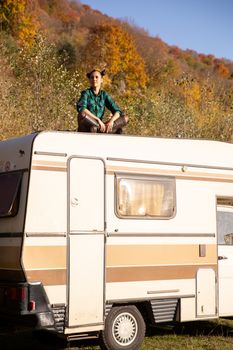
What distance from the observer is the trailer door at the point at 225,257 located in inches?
323

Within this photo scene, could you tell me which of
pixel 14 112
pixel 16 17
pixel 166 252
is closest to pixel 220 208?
pixel 166 252

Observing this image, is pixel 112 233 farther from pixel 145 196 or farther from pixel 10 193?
pixel 10 193

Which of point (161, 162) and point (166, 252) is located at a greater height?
point (161, 162)

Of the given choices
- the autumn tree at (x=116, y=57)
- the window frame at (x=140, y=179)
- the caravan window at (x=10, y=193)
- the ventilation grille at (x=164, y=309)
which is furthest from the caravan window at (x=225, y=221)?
the autumn tree at (x=116, y=57)

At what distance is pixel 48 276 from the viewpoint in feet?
22.3

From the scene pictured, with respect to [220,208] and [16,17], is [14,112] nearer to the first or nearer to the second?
[220,208]

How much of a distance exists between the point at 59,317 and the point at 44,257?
70 centimetres

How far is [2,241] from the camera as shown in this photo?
694cm

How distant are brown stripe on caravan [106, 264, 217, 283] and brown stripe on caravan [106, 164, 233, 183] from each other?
1.16 metres

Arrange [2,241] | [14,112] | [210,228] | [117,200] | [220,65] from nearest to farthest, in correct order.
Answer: [2,241] < [117,200] < [210,228] < [14,112] < [220,65]

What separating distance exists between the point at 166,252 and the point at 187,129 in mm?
15184

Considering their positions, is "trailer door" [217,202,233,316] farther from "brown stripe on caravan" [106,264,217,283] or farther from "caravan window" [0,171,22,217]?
"caravan window" [0,171,22,217]

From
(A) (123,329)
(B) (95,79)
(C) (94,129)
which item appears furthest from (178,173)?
(A) (123,329)

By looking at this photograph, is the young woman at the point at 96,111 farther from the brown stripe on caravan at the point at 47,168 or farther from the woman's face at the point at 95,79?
the brown stripe on caravan at the point at 47,168
